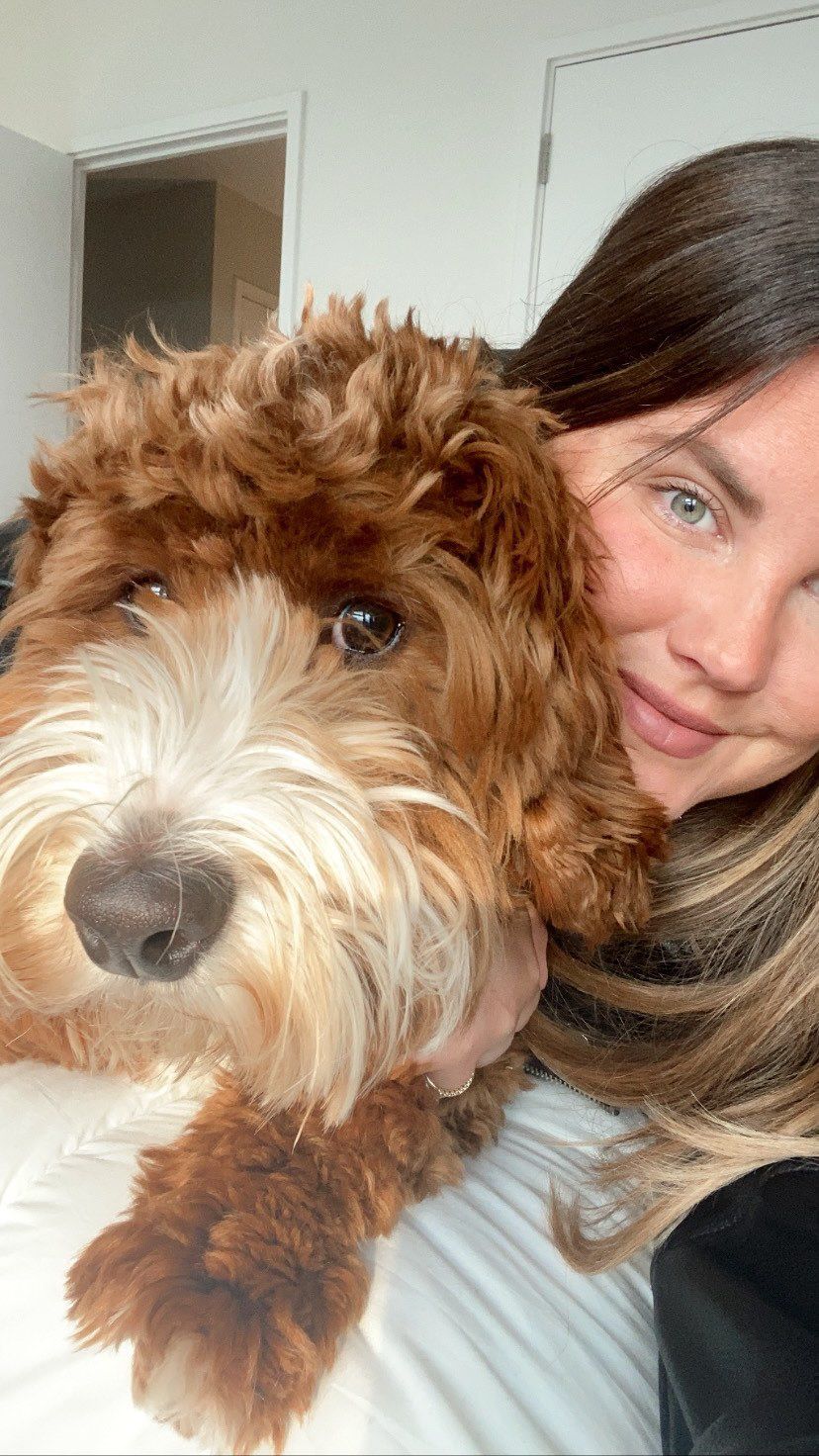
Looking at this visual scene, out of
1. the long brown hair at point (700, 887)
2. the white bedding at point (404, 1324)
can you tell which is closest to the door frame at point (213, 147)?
the long brown hair at point (700, 887)

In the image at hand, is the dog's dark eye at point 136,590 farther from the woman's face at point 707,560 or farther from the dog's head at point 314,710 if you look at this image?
the woman's face at point 707,560

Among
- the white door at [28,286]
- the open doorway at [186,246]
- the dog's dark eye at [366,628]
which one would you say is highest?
the open doorway at [186,246]

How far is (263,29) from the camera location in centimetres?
507

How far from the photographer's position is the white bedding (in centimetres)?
77

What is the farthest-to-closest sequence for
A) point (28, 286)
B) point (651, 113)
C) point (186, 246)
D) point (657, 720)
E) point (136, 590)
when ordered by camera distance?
point (186, 246) < point (28, 286) < point (651, 113) < point (657, 720) < point (136, 590)

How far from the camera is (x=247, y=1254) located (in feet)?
2.91

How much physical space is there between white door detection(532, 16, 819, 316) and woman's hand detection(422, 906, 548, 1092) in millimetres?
3464

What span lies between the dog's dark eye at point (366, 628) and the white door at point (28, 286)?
4.87 metres

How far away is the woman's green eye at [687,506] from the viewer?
1173 mm

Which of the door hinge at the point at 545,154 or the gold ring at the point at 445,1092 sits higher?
the door hinge at the point at 545,154

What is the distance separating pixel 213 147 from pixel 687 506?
5533 millimetres

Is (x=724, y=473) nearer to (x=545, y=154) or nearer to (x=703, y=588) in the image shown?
(x=703, y=588)

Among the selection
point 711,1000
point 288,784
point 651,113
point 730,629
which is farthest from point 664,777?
point 651,113

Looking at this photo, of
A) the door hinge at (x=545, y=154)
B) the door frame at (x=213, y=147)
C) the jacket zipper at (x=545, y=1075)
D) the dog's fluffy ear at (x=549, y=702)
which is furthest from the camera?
the door frame at (x=213, y=147)
